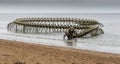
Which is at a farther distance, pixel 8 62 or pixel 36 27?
pixel 36 27

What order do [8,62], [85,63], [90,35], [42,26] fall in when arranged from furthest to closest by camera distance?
[42,26] < [90,35] < [85,63] < [8,62]

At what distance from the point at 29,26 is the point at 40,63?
183 feet

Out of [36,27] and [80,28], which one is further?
[36,27]

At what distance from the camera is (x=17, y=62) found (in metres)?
16.6

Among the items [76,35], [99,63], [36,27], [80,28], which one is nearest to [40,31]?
[36,27]

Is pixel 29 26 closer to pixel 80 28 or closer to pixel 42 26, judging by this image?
pixel 42 26

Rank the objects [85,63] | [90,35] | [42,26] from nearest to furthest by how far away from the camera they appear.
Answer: [85,63]
[90,35]
[42,26]

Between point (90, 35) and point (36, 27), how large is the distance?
14.9 meters

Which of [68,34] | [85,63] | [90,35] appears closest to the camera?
[85,63]

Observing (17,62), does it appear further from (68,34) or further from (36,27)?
(36,27)

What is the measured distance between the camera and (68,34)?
4834cm

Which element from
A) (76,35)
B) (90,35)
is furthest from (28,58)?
(90,35)

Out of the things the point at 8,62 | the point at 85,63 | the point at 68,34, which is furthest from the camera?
the point at 68,34

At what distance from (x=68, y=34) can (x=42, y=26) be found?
2313 cm
